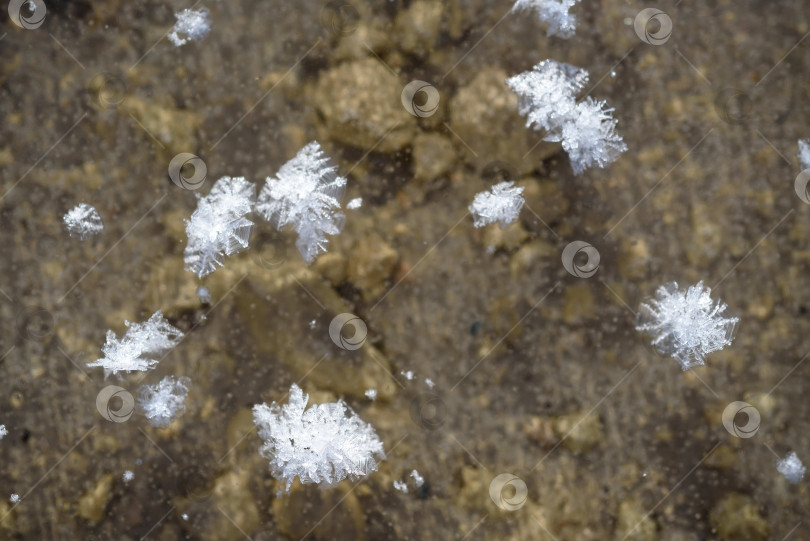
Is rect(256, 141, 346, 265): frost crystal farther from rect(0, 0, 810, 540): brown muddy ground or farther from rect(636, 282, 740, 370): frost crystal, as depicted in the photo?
rect(636, 282, 740, 370): frost crystal

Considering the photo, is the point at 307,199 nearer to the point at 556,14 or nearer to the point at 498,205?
the point at 498,205

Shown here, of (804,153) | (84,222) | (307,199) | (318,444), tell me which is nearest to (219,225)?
(307,199)

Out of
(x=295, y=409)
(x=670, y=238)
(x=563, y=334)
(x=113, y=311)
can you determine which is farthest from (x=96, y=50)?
(x=670, y=238)

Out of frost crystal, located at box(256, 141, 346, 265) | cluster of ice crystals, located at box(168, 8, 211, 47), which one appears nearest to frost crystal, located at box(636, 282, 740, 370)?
frost crystal, located at box(256, 141, 346, 265)

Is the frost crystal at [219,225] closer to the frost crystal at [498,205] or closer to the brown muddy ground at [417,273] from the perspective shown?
the brown muddy ground at [417,273]

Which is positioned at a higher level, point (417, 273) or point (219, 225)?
point (417, 273)

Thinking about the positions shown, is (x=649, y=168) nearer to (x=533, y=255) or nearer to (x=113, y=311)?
(x=533, y=255)
